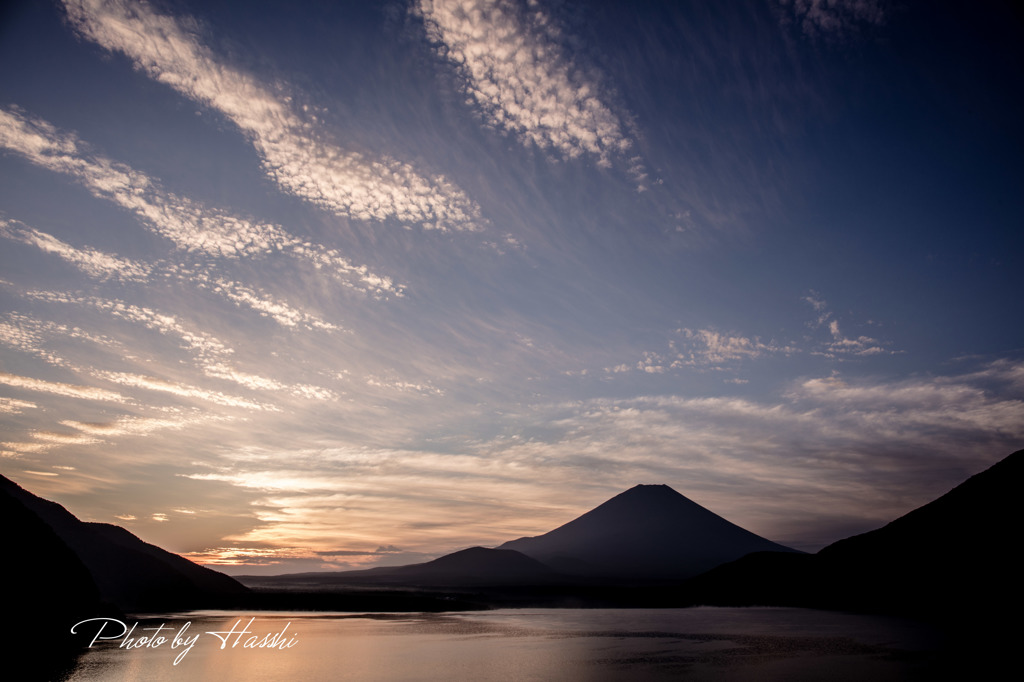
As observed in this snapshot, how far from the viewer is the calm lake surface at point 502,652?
1201 inches

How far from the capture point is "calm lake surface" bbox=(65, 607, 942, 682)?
30.5 m

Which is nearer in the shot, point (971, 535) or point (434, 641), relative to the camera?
point (434, 641)

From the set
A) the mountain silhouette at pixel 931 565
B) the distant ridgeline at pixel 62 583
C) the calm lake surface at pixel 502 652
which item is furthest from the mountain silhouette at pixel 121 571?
the mountain silhouette at pixel 931 565

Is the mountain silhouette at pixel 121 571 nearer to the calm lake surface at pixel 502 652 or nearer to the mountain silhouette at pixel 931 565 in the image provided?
the calm lake surface at pixel 502 652

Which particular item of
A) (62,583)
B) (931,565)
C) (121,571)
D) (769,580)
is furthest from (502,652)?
(769,580)

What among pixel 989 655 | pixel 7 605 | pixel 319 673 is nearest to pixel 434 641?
pixel 319 673

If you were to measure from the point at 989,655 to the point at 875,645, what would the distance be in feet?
25.5

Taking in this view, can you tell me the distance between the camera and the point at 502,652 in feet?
126

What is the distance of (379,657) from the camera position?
36.2 meters

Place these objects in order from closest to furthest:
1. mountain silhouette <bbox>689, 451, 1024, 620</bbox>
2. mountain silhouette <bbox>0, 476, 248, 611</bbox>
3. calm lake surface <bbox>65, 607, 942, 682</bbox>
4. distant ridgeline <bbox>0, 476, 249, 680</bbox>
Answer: calm lake surface <bbox>65, 607, 942, 682</bbox> < distant ridgeline <bbox>0, 476, 249, 680</bbox> < mountain silhouette <bbox>689, 451, 1024, 620</bbox> < mountain silhouette <bbox>0, 476, 248, 611</bbox>

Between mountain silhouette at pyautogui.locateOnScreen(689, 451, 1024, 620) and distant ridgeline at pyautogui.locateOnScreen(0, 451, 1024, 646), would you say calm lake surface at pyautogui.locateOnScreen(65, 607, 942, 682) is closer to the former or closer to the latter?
distant ridgeline at pyautogui.locateOnScreen(0, 451, 1024, 646)

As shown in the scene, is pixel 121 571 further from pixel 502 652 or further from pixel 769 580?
pixel 769 580

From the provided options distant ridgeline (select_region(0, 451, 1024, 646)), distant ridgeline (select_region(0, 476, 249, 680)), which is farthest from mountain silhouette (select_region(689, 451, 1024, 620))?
distant ridgeline (select_region(0, 476, 249, 680))

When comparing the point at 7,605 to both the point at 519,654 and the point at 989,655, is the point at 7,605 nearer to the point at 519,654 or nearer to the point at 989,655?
the point at 519,654
